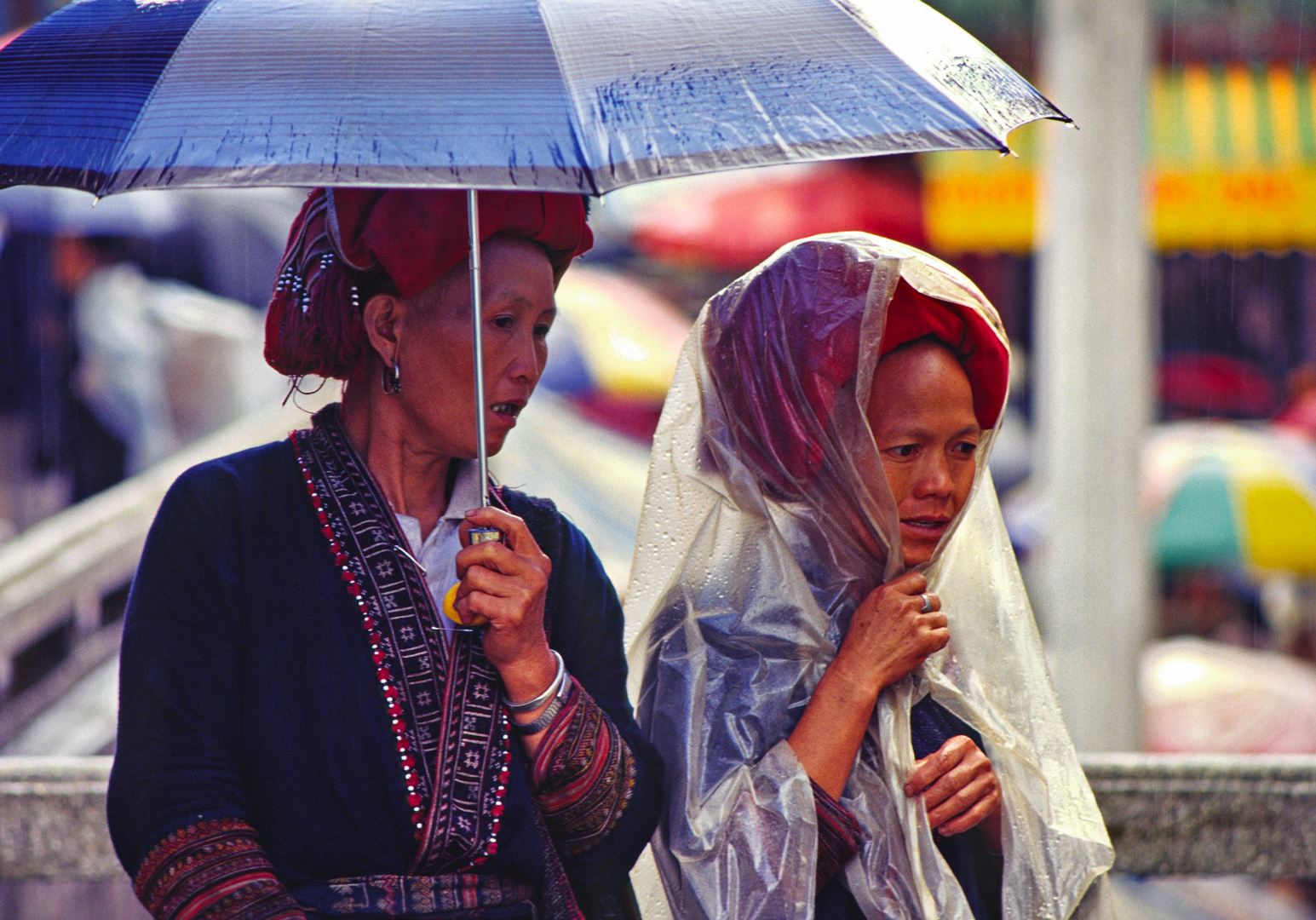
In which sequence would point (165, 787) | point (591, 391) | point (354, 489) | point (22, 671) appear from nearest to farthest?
point (165, 787)
point (354, 489)
point (22, 671)
point (591, 391)

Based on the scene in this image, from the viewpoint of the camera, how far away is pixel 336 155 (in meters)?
1.49

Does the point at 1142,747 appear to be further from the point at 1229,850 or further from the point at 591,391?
the point at 591,391

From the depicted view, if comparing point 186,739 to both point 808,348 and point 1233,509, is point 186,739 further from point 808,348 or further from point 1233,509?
point 1233,509

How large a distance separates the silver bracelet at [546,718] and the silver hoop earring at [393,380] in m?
0.44

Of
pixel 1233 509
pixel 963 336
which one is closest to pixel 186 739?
pixel 963 336

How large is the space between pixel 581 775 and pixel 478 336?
568 millimetres

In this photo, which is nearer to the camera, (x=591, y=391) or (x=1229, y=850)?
Result: (x=1229, y=850)

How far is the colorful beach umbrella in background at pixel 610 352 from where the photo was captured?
754 cm

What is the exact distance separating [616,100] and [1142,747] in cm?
421

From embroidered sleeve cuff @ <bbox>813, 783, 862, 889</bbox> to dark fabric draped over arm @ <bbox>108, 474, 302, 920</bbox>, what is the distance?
703 millimetres

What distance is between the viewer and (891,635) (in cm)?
195

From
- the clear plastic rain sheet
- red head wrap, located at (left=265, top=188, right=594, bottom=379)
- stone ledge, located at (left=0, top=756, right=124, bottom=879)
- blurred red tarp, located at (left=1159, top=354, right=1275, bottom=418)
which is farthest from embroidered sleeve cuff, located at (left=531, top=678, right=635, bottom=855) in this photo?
blurred red tarp, located at (left=1159, top=354, right=1275, bottom=418)

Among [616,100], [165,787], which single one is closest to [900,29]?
[616,100]

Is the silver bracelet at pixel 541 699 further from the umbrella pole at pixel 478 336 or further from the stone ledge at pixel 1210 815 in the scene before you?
the stone ledge at pixel 1210 815
